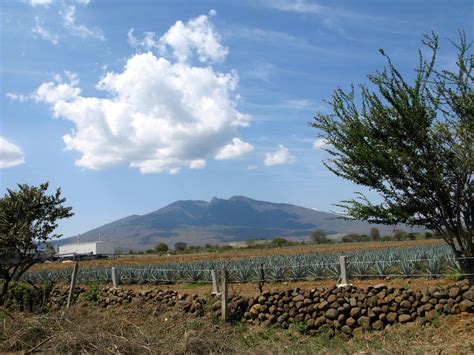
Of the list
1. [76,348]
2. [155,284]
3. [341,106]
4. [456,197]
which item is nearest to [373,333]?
[456,197]

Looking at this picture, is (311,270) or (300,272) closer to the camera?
(311,270)

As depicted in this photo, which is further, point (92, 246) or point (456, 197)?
point (92, 246)

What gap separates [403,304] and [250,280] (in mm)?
9399

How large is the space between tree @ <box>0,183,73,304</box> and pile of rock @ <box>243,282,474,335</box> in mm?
8657

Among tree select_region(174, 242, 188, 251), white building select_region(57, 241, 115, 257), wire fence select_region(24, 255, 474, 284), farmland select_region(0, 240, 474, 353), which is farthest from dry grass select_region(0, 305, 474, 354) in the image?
tree select_region(174, 242, 188, 251)

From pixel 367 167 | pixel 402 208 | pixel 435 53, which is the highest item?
pixel 435 53

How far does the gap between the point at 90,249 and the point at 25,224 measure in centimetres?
7057

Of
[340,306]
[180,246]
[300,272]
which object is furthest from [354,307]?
[180,246]

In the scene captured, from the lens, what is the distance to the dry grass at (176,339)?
24.6ft

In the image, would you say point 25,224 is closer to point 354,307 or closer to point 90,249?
point 354,307

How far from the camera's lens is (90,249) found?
278 ft

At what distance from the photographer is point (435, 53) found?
36.3ft

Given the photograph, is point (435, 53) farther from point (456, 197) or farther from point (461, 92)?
A: point (456, 197)

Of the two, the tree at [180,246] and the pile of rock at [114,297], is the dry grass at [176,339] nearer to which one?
the pile of rock at [114,297]
